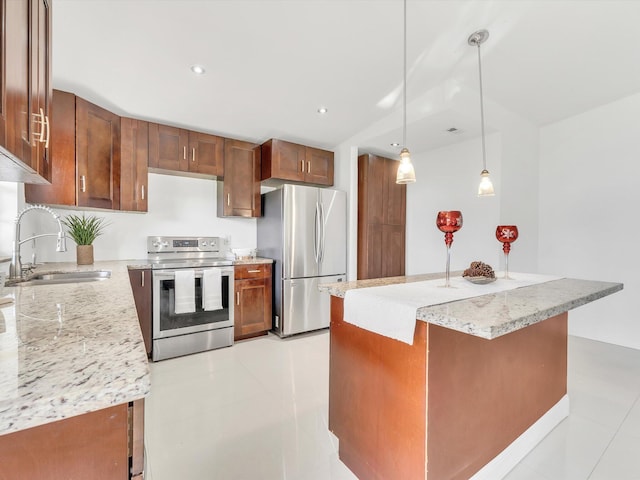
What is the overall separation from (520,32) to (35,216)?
14.0 ft

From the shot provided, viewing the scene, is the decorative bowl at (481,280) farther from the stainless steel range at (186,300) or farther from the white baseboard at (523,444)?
the stainless steel range at (186,300)

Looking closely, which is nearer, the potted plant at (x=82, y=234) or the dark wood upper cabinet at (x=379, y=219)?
the potted plant at (x=82, y=234)

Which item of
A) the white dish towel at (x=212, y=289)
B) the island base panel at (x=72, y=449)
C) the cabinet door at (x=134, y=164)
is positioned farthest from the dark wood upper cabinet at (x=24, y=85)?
the white dish towel at (x=212, y=289)

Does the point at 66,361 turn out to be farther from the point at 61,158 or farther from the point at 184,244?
the point at 184,244

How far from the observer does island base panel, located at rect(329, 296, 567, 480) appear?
119 cm

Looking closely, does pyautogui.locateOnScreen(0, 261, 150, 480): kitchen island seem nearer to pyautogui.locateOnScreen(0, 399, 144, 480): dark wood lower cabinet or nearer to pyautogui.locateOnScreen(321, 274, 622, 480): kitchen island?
pyautogui.locateOnScreen(0, 399, 144, 480): dark wood lower cabinet

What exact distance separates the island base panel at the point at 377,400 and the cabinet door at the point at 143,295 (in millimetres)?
2023

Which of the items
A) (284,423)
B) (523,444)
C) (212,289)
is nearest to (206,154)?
(212,289)

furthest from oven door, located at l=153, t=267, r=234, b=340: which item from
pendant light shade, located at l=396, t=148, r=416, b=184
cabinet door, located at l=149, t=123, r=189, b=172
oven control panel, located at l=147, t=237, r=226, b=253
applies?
pendant light shade, located at l=396, t=148, r=416, b=184

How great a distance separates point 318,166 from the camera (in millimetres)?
3918

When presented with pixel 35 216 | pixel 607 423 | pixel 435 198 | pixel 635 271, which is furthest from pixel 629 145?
pixel 35 216

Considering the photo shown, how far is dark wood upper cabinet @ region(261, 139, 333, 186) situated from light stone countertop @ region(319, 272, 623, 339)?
232cm

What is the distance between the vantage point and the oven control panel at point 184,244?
3.23m

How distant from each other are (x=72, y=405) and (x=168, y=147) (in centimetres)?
318
